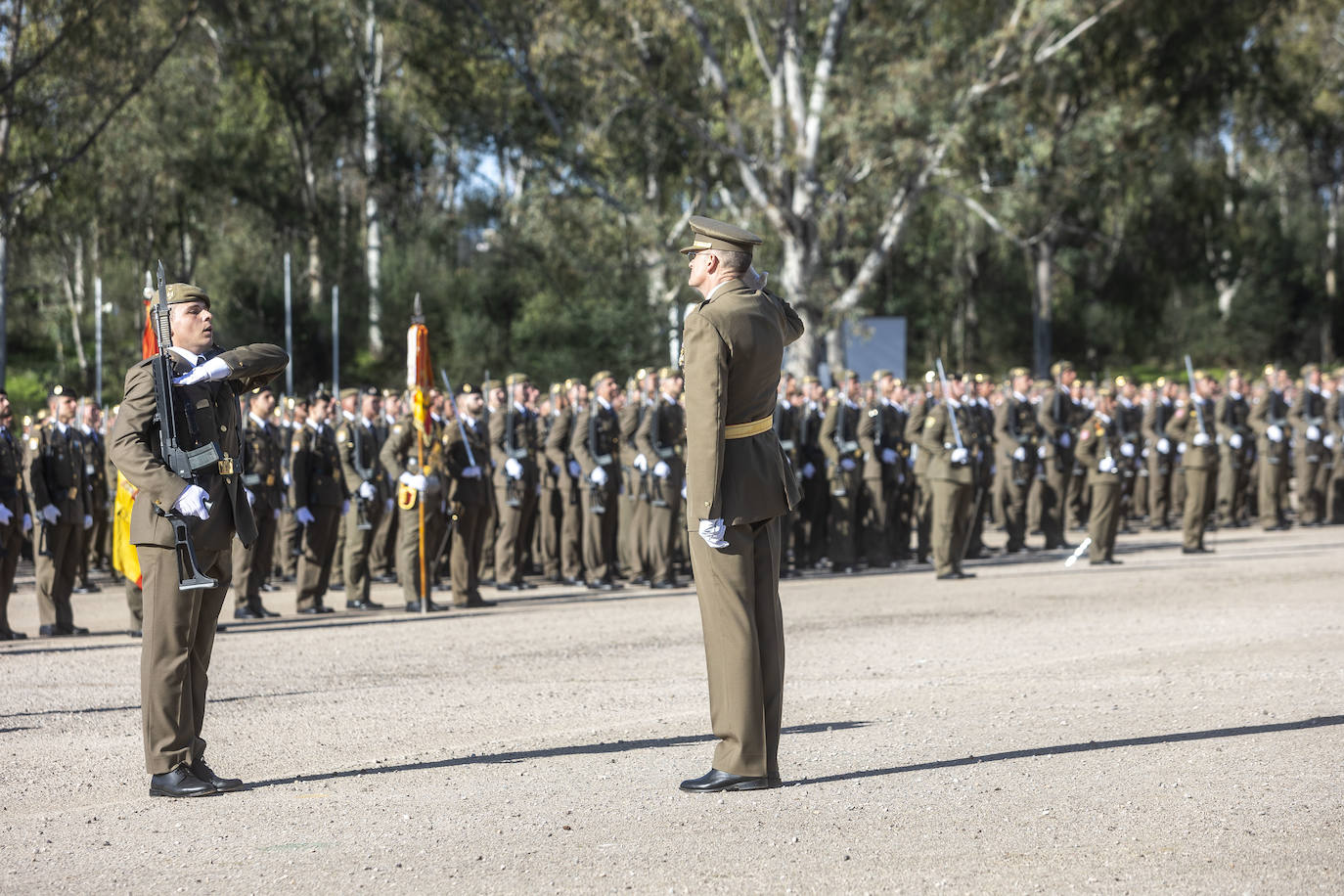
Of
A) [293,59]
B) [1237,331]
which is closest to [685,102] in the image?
[293,59]

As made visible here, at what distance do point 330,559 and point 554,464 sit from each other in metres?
3.20

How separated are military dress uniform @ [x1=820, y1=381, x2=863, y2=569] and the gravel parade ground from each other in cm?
406

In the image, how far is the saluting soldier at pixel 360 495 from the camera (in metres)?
12.8

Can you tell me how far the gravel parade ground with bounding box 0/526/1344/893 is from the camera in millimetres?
4766

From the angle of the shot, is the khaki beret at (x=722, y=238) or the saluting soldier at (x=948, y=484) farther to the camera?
the saluting soldier at (x=948, y=484)

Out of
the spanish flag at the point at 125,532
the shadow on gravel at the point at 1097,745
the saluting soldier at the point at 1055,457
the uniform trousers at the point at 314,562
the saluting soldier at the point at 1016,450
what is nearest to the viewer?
the shadow on gravel at the point at 1097,745

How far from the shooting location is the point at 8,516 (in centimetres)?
1083

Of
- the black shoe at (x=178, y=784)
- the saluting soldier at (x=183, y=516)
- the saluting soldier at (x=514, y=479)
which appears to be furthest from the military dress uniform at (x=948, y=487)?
the black shoe at (x=178, y=784)

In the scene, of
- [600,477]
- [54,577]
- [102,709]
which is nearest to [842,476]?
[600,477]

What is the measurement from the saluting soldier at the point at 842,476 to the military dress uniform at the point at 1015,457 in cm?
223

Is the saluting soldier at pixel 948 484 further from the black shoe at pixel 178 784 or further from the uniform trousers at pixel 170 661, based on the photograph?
the black shoe at pixel 178 784

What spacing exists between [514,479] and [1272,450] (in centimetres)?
1055

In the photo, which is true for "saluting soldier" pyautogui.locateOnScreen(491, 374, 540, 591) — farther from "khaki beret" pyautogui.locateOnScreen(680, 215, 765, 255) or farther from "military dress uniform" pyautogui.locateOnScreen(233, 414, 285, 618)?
"khaki beret" pyautogui.locateOnScreen(680, 215, 765, 255)

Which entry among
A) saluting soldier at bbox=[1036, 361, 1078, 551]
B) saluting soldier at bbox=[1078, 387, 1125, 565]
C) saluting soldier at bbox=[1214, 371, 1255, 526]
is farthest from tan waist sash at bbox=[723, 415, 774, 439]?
saluting soldier at bbox=[1214, 371, 1255, 526]
